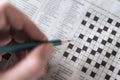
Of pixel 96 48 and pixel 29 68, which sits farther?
pixel 96 48

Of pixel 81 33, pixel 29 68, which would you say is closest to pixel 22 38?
pixel 29 68

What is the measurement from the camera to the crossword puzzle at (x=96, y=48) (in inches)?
35.4

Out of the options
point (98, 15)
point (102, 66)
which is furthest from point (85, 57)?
point (98, 15)

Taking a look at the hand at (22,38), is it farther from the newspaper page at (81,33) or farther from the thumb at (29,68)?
the newspaper page at (81,33)

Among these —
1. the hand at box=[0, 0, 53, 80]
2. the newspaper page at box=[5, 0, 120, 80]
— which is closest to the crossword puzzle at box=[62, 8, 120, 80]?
the newspaper page at box=[5, 0, 120, 80]

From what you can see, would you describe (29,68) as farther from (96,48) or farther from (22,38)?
(96,48)

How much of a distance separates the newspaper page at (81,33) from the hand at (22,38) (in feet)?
0.62

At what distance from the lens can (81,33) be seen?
0.94 metres

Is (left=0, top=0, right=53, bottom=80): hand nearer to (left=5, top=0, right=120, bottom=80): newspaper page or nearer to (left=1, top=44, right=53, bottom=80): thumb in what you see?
(left=1, top=44, right=53, bottom=80): thumb

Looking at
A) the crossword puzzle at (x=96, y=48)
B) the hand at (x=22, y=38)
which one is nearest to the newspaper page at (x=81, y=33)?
the crossword puzzle at (x=96, y=48)

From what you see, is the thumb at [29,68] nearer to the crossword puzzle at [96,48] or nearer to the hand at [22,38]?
the hand at [22,38]

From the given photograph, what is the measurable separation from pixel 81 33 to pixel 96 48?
0.08 meters

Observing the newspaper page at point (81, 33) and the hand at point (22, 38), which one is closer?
the hand at point (22, 38)

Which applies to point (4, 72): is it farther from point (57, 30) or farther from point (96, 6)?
point (96, 6)
